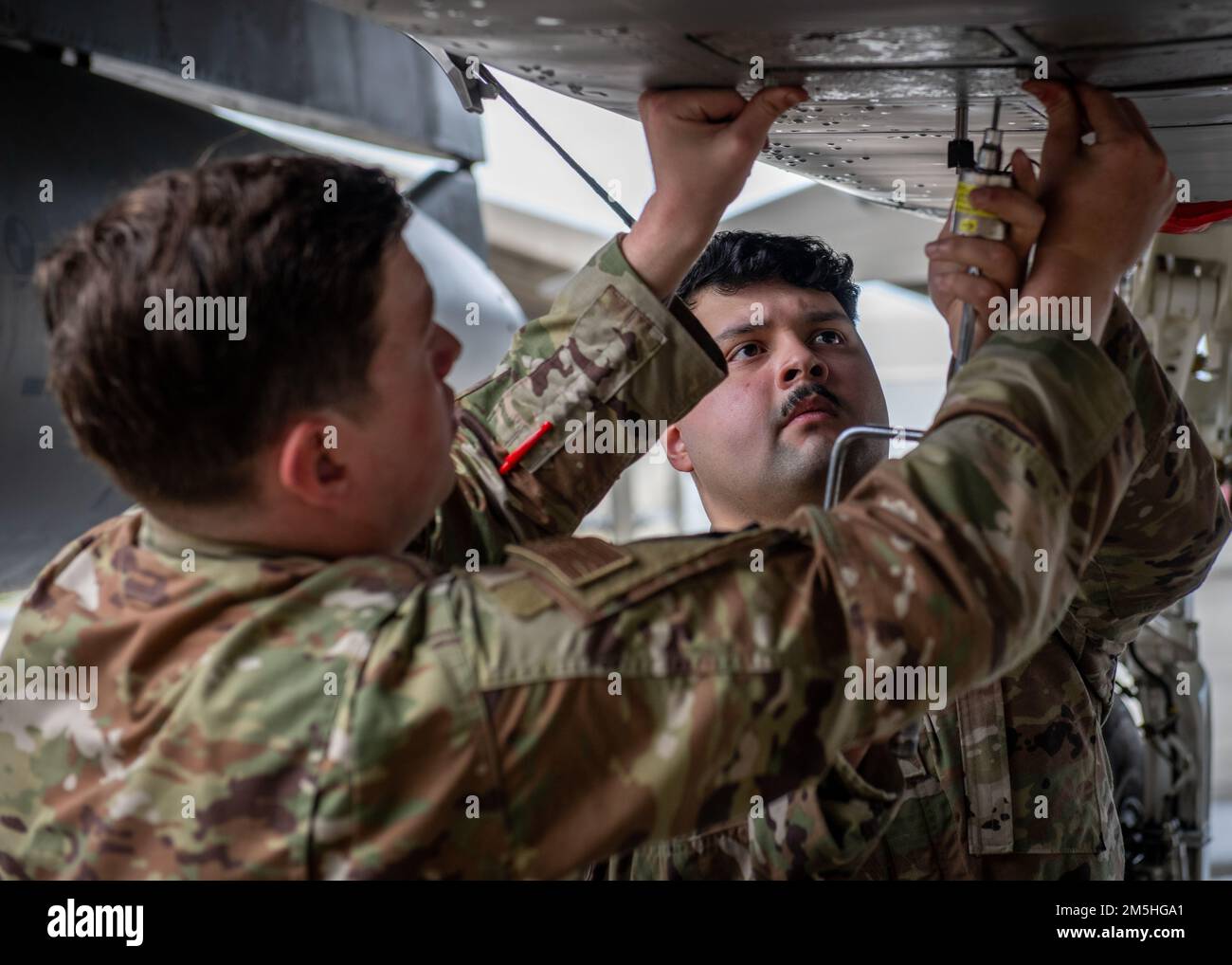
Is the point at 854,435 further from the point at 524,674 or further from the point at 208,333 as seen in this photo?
the point at 208,333

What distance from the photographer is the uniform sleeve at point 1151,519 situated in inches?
53.4

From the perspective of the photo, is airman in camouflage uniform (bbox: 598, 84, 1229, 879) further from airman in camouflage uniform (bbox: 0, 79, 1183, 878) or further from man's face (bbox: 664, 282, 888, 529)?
airman in camouflage uniform (bbox: 0, 79, 1183, 878)

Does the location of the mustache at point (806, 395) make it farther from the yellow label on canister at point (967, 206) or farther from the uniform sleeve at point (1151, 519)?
the yellow label on canister at point (967, 206)

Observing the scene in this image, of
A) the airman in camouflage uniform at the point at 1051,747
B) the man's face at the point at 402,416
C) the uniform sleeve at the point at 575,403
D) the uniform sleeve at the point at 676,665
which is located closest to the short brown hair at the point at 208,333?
the man's face at the point at 402,416

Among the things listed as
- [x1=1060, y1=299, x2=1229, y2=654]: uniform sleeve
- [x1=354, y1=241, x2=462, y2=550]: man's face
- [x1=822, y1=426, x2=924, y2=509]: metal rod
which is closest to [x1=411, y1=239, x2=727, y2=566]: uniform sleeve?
[x1=822, y1=426, x2=924, y2=509]: metal rod

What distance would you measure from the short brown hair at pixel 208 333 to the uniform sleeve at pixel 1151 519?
0.80 m

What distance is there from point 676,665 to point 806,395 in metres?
0.95

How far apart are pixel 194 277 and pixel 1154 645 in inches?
120

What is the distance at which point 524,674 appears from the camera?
90cm

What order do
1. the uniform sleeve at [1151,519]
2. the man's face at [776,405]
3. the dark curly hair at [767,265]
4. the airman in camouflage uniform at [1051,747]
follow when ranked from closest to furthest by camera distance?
the uniform sleeve at [1151,519] < the airman in camouflage uniform at [1051,747] < the man's face at [776,405] < the dark curly hair at [767,265]

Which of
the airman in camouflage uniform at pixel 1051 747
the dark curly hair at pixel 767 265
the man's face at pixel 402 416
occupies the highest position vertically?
the dark curly hair at pixel 767 265

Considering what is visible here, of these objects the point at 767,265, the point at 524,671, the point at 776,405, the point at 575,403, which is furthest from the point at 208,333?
the point at 767,265
